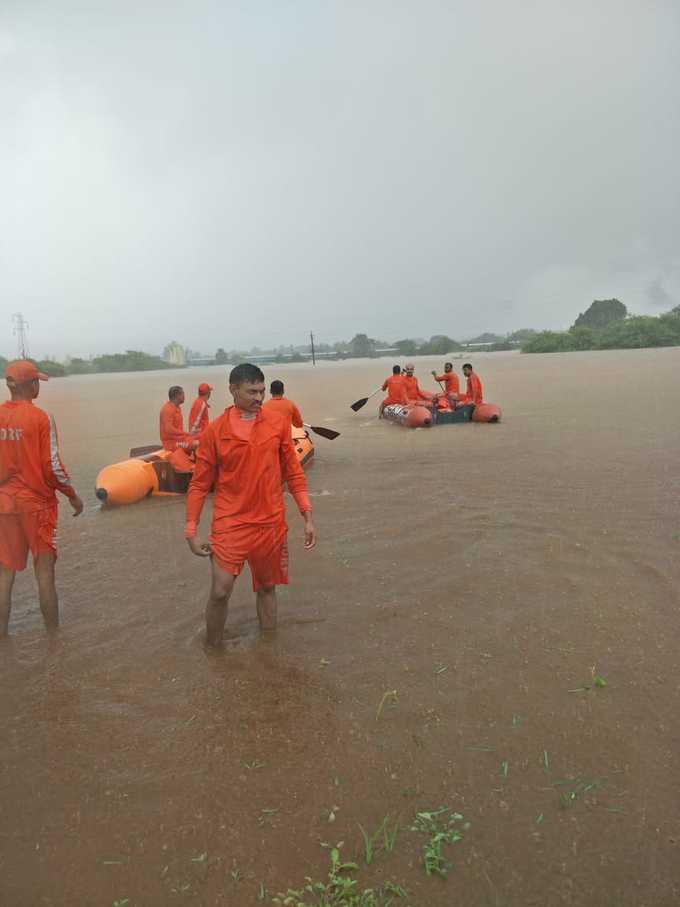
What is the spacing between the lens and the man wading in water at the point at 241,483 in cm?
338

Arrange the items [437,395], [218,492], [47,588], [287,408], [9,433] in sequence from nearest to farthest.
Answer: [218,492] < [9,433] < [47,588] < [287,408] < [437,395]

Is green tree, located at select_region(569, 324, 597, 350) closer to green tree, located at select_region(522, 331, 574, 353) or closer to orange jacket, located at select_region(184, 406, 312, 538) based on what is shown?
green tree, located at select_region(522, 331, 574, 353)

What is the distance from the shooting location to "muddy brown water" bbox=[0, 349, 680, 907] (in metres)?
2.19

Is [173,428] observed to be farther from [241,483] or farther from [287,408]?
[241,483]

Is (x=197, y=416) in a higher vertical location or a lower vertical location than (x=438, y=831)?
higher

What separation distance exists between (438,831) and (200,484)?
2.16 m

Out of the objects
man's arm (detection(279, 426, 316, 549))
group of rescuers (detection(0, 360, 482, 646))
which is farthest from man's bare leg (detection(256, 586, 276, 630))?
man's arm (detection(279, 426, 316, 549))

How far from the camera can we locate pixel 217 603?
357cm

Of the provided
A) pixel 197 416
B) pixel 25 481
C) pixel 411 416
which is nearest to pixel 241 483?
pixel 25 481

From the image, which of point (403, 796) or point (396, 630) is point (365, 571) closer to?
point (396, 630)

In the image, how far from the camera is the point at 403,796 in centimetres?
249

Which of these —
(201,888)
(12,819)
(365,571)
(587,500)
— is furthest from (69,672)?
(587,500)

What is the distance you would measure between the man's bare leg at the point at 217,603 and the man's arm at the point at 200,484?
0.16 meters

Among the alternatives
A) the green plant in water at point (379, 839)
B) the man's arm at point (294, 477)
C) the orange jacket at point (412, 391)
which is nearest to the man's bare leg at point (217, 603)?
the man's arm at point (294, 477)
